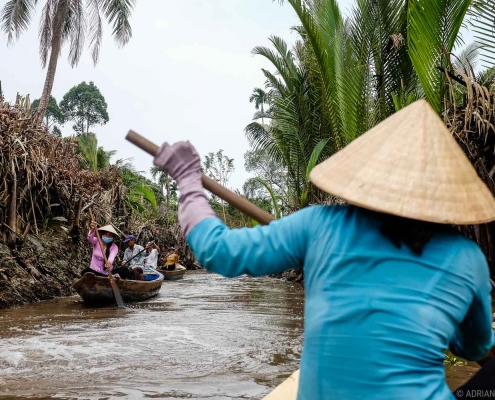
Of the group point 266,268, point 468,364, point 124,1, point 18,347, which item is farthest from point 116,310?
point 124,1

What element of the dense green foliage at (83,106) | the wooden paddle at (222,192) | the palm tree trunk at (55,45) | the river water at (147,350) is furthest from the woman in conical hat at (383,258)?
the dense green foliage at (83,106)

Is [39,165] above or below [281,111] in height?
below

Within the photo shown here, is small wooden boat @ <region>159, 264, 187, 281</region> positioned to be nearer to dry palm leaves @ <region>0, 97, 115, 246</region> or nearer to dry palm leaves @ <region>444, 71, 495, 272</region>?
dry palm leaves @ <region>0, 97, 115, 246</region>

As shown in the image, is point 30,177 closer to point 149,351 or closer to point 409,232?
point 149,351

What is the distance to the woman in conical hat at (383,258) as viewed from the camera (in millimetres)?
1284

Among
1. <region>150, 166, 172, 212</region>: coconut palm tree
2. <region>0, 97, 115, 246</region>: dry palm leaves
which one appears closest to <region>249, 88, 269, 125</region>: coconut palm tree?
<region>150, 166, 172, 212</region>: coconut palm tree

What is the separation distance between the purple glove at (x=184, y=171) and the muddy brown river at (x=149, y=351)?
301cm

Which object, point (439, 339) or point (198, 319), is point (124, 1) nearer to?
point (198, 319)

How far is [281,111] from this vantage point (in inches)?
571

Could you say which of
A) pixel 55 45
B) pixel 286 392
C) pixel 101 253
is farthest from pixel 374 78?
pixel 55 45

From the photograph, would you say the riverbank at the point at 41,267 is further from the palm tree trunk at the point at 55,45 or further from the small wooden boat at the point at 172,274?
the palm tree trunk at the point at 55,45

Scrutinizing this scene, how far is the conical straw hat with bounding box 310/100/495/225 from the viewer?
1.33m

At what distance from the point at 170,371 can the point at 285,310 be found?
4440mm

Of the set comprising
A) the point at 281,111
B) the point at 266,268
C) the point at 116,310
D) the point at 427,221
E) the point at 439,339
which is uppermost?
the point at 281,111
